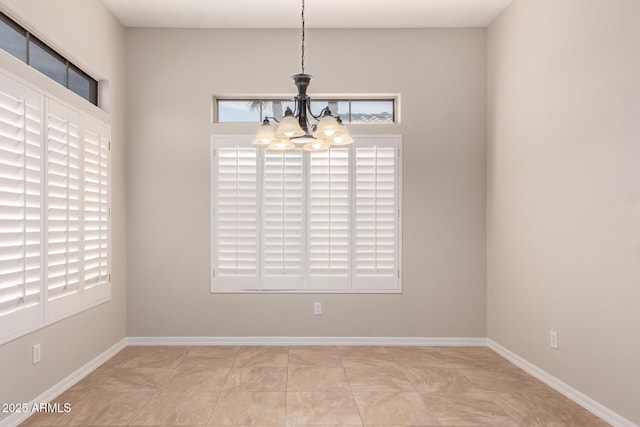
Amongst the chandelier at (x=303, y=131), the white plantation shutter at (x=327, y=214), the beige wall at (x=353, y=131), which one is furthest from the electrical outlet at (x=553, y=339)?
the chandelier at (x=303, y=131)

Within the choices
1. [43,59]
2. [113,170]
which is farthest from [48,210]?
[113,170]

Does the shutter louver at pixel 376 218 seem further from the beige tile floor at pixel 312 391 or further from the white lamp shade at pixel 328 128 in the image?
the white lamp shade at pixel 328 128

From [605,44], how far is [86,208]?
4025 millimetres

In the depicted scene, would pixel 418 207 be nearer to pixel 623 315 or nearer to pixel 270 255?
pixel 270 255

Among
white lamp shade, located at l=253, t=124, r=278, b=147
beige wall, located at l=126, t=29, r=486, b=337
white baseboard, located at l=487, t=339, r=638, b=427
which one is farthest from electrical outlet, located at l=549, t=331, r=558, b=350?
white lamp shade, located at l=253, t=124, r=278, b=147

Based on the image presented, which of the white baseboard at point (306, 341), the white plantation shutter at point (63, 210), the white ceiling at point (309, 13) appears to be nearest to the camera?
the white plantation shutter at point (63, 210)

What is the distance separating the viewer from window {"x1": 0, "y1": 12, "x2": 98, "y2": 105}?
A: 9.01 ft

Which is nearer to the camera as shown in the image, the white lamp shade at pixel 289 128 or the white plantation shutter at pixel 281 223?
the white lamp shade at pixel 289 128

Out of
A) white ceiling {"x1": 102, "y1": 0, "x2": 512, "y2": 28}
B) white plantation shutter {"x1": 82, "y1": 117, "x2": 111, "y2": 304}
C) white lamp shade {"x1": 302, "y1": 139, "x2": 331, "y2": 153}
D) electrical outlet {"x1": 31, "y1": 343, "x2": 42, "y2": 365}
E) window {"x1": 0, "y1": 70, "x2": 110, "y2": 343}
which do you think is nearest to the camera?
window {"x1": 0, "y1": 70, "x2": 110, "y2": 343}

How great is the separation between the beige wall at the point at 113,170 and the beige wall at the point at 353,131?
163 mm

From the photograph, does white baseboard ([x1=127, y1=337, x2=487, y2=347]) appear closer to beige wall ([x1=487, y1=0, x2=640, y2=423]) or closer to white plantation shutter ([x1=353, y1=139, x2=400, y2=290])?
beige wall ([x1=487, y1=0, x2=640, y2=423])

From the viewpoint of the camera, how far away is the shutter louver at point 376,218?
447cm

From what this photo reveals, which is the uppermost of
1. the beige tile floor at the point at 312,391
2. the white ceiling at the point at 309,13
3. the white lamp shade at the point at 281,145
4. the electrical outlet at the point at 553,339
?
the white ceiling at the point at 309,13

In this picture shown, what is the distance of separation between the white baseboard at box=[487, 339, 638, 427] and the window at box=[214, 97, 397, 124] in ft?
8.44
